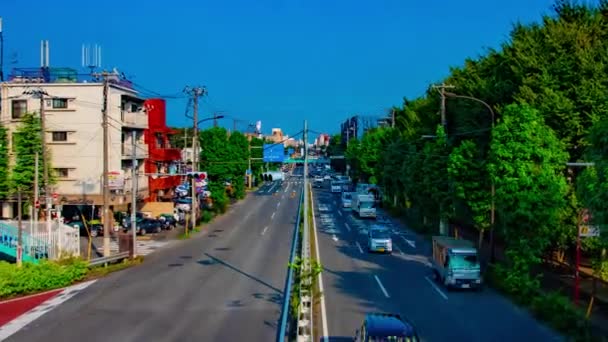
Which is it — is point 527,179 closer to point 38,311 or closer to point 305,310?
point 305,310

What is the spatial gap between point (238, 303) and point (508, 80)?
64.5 feet

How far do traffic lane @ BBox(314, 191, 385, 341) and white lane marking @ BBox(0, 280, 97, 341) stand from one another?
1034 centimetres

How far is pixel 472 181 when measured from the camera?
3625 cm

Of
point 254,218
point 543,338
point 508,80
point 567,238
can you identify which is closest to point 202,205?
point 254,218

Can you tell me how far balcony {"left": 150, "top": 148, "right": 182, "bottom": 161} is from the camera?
66.2m

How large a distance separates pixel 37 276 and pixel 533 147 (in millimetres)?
21617

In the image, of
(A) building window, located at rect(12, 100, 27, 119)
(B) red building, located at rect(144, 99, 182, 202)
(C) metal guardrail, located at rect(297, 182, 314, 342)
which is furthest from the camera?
(B) red building, located at rect(144, 99, 182, 202)

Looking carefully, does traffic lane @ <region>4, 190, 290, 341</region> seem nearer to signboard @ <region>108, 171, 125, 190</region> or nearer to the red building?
signboard @ <region>108, 171, 125, 190</region>

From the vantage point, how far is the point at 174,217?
Result: 59719 millimetres

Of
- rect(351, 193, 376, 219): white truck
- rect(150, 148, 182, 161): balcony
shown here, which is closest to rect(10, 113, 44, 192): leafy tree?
rect(150, 148, 182, 161): balcony

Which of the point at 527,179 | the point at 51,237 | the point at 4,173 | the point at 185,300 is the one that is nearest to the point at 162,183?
the point at 4,173

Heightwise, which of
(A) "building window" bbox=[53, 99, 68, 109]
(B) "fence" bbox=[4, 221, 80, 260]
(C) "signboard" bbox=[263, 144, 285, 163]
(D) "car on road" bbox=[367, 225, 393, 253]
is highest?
(A) "building window" bbox=[53, 99, 68, 109]

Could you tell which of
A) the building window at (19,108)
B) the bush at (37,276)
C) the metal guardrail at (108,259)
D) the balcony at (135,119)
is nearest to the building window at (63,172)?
the building window at (19,108)

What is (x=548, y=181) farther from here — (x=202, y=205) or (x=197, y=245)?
(x=202, y=205)
